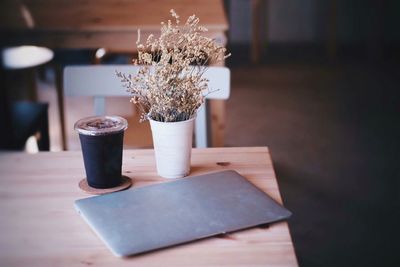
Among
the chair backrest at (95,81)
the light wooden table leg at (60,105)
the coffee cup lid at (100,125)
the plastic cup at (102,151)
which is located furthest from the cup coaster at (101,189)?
the light wooden table leg at (60,105)

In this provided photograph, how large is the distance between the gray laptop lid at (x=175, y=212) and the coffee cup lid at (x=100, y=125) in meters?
0.13

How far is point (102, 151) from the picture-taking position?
1.14 metres

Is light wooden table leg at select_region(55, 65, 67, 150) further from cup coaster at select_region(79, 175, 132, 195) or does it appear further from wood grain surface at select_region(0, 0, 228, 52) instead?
cup coaster at select_region(79, 175, 132, 195)

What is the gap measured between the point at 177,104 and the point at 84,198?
0.26 metres

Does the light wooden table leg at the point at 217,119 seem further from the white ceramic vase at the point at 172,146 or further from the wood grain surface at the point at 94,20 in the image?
the white ceramic vase at the point at 172,146

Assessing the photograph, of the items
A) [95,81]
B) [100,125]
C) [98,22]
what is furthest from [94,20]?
[100,125]

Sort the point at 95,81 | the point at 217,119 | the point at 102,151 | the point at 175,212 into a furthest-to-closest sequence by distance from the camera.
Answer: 1. the point at 217,119
2. the point at 95,81
3. the point at 102,151
4. the point at 175,212

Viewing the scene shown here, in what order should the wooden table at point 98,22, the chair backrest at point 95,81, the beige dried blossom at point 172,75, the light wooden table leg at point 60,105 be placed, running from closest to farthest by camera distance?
1. the beige dried blossom at point 172,75
2. the chair backrest at point 95,81
3. the wooden table at point 98,22
4. the light wooden table leg at point 60,105

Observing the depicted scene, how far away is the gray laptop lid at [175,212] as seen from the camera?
0.95 metres

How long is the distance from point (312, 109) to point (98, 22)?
1736mm

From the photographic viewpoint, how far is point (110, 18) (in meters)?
2.80

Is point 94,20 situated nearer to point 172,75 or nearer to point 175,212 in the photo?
point 172,75

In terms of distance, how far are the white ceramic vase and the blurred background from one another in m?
0.89

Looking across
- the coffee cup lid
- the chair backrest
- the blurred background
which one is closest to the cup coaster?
the coffee cup lid
